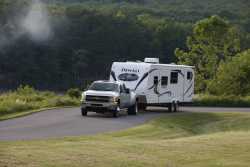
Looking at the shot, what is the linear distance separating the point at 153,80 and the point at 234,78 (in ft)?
103

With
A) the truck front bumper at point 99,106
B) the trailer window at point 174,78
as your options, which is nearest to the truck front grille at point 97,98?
the truck front bumper at point 99,106

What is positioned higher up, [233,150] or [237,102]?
[233,150]

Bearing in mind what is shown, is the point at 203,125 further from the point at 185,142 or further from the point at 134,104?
the point at 185,142

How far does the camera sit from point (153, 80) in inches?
1443

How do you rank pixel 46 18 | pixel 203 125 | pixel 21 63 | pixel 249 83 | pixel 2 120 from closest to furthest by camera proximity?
pixel 2 120
pixel 203 125
pixel 249 83
pixel 21 63
pixel 46 18

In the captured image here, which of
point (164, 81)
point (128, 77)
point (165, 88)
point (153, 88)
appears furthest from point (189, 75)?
point (128, 77)

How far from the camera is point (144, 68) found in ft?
118

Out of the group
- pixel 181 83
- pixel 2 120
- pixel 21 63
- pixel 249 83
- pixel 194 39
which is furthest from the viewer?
pixel 21 63

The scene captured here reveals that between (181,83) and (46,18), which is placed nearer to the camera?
(181,83)

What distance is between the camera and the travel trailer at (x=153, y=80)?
3612 centimetres

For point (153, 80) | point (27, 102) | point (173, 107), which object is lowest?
point (173, 107)

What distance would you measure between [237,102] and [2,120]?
2615 centimetres

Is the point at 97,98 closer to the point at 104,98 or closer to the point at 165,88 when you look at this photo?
the point at 104,98

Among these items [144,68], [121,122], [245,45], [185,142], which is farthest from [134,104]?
[245,45]
